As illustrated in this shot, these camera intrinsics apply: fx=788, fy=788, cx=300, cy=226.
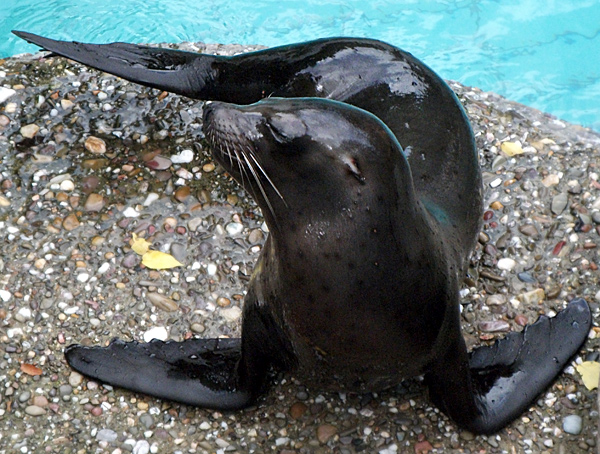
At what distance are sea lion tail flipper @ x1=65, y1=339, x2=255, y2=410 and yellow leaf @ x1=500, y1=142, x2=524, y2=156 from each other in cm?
214

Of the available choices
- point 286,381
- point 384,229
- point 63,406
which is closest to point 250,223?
point 286,381

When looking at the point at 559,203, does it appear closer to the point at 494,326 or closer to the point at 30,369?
the point at 494,326

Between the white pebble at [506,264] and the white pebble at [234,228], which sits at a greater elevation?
the white pebble at [234,228]

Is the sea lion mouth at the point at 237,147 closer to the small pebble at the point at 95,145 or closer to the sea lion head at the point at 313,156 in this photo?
the sea lion head at the point at 313,156

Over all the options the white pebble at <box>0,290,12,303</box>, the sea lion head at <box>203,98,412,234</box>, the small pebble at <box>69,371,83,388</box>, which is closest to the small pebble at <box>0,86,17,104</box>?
the white pebble at <box>0,290,12,303</box>

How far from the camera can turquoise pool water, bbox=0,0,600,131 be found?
782 centimetres

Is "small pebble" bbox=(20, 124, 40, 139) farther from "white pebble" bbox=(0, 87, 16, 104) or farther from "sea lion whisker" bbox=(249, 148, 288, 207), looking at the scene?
"sea lion whisker" bbox=(249, 148, 288, 207)

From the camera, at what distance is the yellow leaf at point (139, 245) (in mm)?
4113

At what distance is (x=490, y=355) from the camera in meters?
3.55

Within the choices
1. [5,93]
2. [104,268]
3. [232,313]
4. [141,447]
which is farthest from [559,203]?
[5,93]

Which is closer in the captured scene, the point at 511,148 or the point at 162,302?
the point at 162,302

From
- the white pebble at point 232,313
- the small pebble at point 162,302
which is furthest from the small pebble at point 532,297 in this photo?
the small pebble at point 162,302

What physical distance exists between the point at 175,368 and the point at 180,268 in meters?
0.71

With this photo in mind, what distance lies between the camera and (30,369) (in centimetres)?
354
